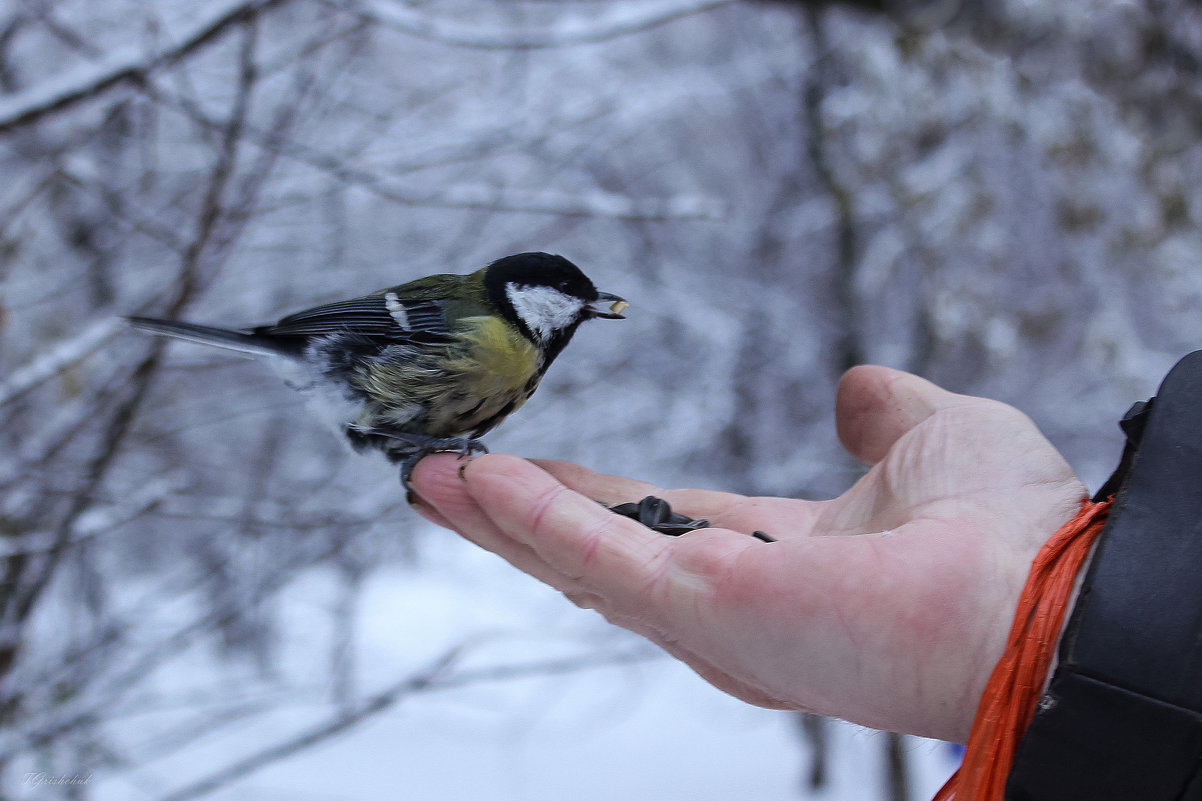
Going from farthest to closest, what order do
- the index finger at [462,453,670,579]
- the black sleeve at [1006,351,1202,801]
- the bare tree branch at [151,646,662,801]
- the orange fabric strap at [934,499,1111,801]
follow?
the bare tree branch at [151,646,662,801], the index finger at [462,453,670,579], the orange fabric strap at [934,499,1111,801], the black sleeve at [1006,351,1202,801]

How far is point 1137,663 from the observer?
933mm

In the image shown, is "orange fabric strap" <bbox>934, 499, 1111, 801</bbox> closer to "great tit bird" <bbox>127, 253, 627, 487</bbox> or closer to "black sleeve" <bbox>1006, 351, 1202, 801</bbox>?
"black sleeve" <bbox>1006, 351, 1202, 801</bbox>

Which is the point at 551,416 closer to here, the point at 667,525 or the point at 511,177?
the point at 511,177

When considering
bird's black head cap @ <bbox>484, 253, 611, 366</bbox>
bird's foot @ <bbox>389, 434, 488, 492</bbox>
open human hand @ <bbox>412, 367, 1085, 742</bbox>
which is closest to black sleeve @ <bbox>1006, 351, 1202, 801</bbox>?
open human hand @ <bbox>412, 367, 1085, 742</bbox>

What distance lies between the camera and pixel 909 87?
12.8 ft

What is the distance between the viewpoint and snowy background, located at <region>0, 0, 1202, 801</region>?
7.45 ft

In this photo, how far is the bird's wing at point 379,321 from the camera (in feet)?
5.88

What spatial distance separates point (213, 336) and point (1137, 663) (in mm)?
1664

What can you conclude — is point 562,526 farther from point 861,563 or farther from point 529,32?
point 529,32

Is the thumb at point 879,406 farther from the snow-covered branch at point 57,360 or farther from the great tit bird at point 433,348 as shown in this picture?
the snow-covered branch at point 57,360

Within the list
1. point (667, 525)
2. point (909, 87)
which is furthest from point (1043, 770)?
point (909, 87)

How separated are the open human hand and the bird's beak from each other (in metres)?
0.37

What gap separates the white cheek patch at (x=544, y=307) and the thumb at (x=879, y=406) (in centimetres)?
61

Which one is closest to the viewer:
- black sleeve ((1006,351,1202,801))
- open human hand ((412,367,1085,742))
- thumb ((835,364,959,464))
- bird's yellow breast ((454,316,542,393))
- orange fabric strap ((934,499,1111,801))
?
black sleeve ((1006,351,1202,801))
